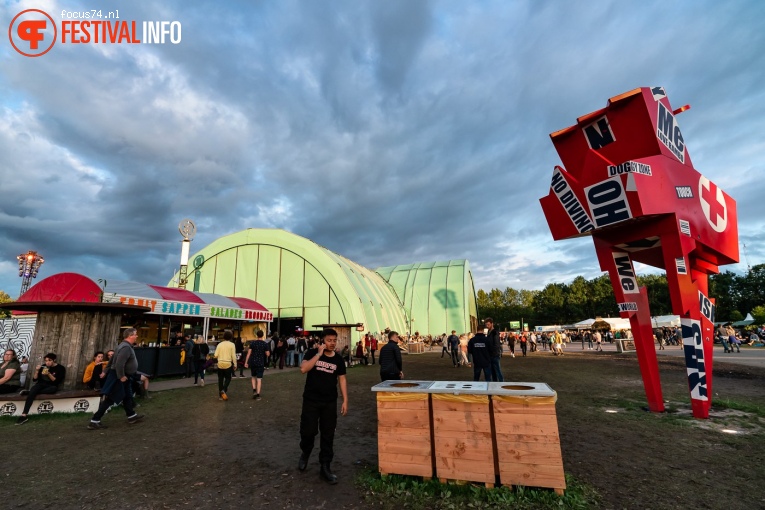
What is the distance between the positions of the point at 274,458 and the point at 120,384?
4.69m

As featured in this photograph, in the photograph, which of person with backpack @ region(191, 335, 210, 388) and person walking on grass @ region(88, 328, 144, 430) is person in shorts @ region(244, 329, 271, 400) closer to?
person walking on grass @ region(88, 328, 144, 430)

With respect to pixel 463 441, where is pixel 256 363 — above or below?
above

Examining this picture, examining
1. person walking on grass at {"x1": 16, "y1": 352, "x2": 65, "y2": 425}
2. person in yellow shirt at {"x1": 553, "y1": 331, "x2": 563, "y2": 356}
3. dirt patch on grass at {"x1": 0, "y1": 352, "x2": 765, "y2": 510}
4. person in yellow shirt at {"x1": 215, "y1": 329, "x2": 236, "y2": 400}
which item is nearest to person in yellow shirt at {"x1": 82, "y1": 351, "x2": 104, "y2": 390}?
person walking on grass at {"x1": 16, "y1": 352, "x2": 65, "y2": 425}

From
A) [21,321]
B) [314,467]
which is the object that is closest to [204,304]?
[21,321]

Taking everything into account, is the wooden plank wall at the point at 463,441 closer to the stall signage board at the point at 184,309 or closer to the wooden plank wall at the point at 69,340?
the wooden plank wall at the point at 69,340

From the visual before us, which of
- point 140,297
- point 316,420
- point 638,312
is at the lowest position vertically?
point 316,420

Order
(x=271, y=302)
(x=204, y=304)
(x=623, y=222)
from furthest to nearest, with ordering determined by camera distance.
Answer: (x=271, y=302) → (x=204, y=304) → (x=623, y=222)

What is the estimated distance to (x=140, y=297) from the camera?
16000 mm

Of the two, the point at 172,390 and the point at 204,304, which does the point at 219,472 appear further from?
the point at 204,304

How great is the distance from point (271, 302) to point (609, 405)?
989 inches

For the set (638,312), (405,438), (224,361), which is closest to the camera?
(405,438)

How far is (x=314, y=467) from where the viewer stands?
509cm

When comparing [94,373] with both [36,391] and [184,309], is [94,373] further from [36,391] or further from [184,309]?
[184,309]

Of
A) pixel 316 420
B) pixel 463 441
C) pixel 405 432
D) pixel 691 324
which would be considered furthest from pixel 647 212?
pixel 316 420
